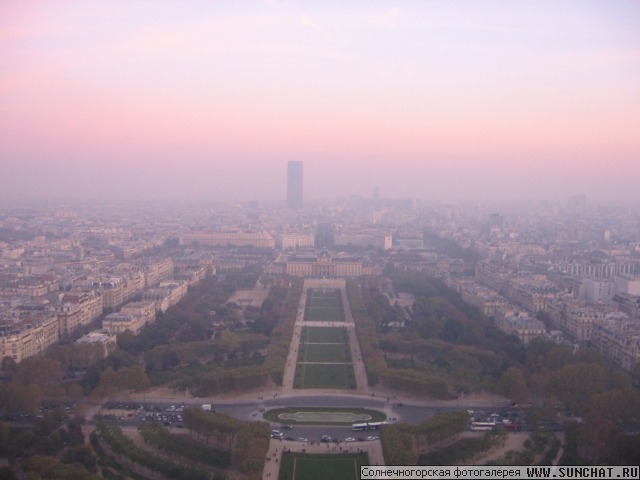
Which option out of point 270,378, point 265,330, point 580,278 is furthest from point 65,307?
point 580,278

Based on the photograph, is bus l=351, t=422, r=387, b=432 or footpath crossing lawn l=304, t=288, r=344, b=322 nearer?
bus l=351, t=422, r=387, b=432

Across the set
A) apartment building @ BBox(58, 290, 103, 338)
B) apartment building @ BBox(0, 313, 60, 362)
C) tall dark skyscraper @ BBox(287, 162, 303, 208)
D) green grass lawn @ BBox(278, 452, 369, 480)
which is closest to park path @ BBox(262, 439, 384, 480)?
green grass lawn @ BBox(278, 452, 369, 480)

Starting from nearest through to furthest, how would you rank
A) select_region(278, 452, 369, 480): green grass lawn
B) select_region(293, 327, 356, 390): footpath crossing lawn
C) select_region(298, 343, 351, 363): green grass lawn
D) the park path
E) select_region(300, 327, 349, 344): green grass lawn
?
select_region(278, 452, 369, 480): green grass lawn, the park path, select_region(293, 327, 356, 390): footpath crossing lawn, select_region(298, 343, 351, 363): green grass lawn, select_region(300, 327, 349, 344): green grass lawn

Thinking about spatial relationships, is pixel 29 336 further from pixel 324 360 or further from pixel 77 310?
pixel 324 360

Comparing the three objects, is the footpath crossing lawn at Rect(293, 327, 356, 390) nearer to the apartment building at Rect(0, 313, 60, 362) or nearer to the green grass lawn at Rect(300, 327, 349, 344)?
the green grass lawn at Rect(300, 327, 349, 344)

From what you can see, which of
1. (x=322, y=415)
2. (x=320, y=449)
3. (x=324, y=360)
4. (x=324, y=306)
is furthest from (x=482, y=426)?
(x=324, y=306)
